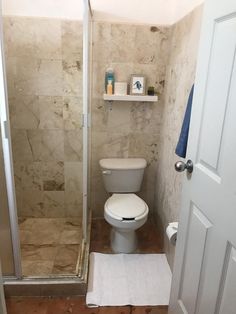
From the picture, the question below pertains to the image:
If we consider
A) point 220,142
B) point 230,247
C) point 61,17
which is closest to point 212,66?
point 220,142

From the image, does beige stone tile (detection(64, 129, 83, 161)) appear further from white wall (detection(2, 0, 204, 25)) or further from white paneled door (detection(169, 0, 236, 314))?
white paneled door (detection(169, 0, 236, 314))

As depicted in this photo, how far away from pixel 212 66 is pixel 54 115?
1.65 metres

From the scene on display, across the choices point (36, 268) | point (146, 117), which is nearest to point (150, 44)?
point (146, 117)

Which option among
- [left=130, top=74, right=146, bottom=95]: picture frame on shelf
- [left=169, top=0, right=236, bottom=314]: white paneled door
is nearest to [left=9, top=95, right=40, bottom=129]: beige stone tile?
[left=130, top=74, right=146, bottom=95]: picture frame on shelf

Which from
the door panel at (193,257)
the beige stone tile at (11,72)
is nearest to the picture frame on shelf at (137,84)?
the beige stone tile at (11,72)

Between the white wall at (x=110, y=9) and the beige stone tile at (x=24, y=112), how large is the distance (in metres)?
0.72

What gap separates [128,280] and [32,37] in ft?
7.14

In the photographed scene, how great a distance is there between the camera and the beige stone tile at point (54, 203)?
2578 mm

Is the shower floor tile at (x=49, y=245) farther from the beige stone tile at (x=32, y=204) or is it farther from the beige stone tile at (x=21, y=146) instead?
the beige stone tile at (x=21, y=146)

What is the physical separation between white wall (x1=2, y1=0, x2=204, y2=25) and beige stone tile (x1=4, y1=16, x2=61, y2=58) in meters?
0.06

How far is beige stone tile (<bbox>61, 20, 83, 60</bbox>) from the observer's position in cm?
216

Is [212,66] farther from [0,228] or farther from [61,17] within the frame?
[61,17]

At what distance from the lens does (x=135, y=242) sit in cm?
226

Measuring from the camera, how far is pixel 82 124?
7.11 feet
